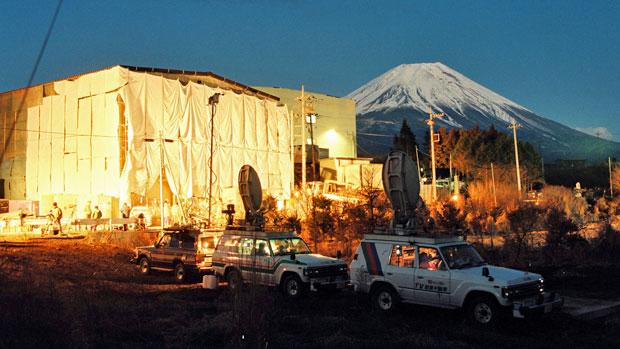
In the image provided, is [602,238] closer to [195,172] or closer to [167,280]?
[167,280]

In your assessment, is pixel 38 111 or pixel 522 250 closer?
pixel 522 250

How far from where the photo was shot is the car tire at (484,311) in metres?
11.0

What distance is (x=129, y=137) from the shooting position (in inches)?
1625

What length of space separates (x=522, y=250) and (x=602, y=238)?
2939mm

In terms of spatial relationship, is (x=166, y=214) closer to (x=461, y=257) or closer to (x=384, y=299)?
(x=384, y=299)

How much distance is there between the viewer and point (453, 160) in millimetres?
77750

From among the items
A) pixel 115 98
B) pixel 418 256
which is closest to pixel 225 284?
pixel 418 256

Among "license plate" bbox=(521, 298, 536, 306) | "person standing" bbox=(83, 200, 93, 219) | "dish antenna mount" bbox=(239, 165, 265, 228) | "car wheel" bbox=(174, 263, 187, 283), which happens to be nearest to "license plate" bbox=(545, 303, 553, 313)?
"license plate" bbox=(521, 298, 536, 306)

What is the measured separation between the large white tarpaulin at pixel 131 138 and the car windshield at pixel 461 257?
3211 cm

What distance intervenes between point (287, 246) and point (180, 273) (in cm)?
450

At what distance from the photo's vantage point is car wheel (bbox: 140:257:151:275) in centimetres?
2027

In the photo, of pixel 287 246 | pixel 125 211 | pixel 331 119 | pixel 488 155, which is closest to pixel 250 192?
pixel 287 246

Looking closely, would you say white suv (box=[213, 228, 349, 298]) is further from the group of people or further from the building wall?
the building wall

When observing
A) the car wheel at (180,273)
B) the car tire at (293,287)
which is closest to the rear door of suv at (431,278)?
the car tire at (293,287)
